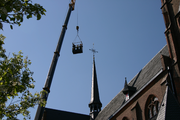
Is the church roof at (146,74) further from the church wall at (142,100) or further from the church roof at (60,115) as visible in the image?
the church roof at (60,115)

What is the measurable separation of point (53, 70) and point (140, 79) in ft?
33.3

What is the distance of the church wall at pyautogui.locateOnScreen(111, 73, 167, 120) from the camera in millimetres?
22094

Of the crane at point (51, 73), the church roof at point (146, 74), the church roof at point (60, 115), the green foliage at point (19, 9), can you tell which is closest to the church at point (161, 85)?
the church roof at point (146, 74)

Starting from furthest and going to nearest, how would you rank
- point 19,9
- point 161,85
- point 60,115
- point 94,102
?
1. point 94,102
2. point 60,115
3. point 161,85
4. point 19,9

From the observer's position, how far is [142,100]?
24.4 m

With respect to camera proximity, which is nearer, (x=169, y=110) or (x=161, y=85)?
(x=169, y=110)

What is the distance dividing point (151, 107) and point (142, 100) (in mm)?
1349

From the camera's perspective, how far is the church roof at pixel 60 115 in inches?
1355

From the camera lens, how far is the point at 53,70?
24.8 m

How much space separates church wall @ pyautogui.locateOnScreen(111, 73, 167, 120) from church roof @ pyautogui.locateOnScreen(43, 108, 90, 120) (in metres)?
10.6

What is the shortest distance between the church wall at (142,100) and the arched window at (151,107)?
0.32 meters

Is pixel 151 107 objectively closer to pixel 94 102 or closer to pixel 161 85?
pixel 161 85

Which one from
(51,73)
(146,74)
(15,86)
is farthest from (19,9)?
(146,74)

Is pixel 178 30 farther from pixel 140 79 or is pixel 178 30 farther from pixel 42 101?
pixel 42 101
